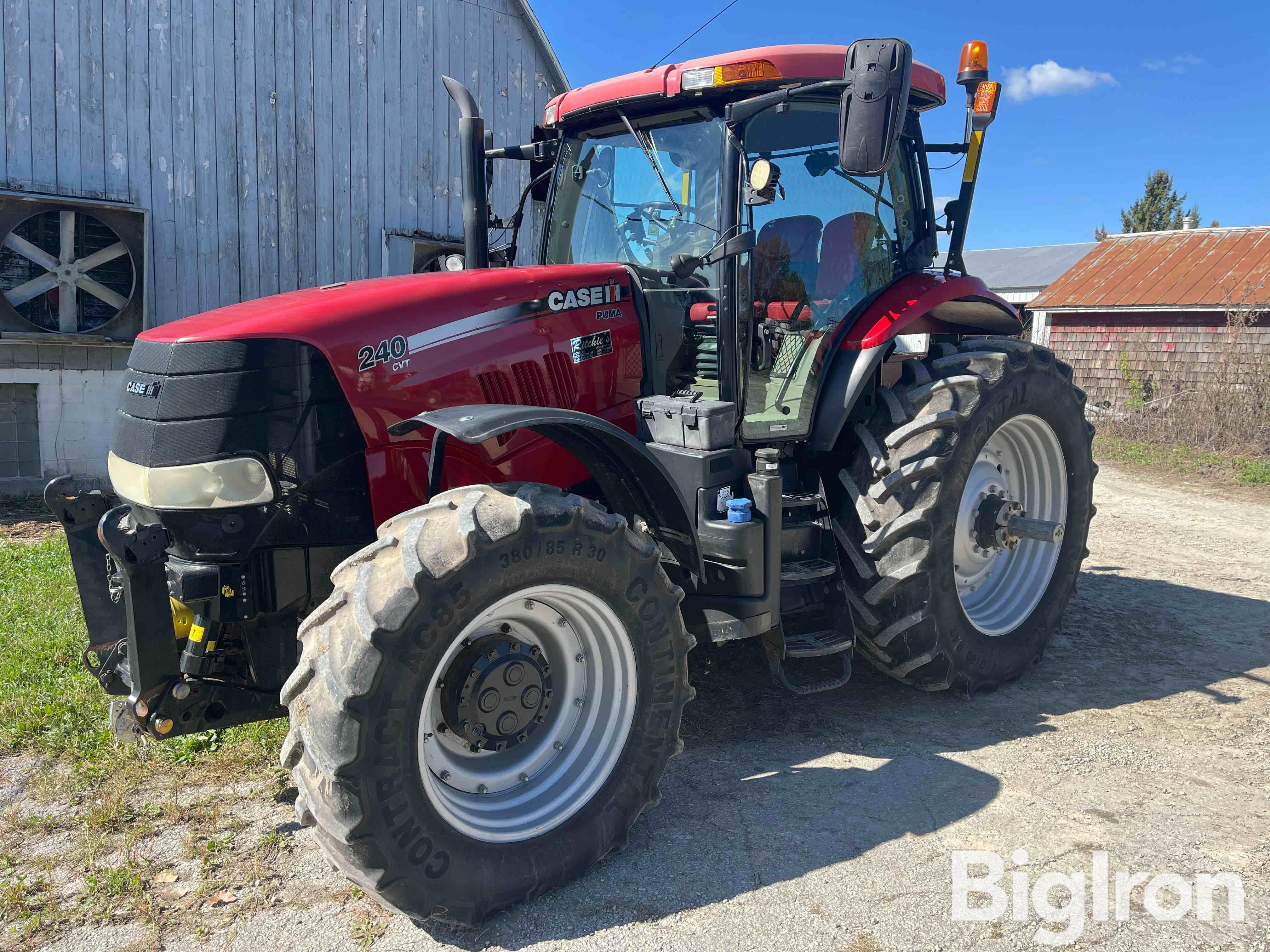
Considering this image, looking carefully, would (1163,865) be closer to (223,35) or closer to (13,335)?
(13,335)

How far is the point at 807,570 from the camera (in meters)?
3.81

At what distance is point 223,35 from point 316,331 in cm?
699

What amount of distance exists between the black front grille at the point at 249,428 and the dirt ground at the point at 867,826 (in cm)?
101

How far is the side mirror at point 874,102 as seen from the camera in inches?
121

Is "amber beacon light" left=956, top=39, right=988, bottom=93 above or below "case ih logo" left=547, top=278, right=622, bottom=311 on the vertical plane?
above

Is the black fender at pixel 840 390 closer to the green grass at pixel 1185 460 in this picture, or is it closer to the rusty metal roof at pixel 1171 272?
the green grass at pixel 1185 460

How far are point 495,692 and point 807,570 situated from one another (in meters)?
1.55

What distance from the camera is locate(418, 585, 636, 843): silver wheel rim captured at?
2.74m

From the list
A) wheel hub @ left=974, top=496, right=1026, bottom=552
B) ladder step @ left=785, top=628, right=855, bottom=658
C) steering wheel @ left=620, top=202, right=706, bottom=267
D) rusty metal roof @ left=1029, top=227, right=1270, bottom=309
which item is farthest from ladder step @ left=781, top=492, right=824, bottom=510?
rusty metal roof @ left=1029, top=227, right=1270, bottom=309

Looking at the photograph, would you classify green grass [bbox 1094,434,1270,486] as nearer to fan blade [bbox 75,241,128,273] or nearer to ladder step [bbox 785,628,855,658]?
ladder step [bbox 785,628,855,658]

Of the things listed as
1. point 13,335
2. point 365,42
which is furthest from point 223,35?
point 13,335

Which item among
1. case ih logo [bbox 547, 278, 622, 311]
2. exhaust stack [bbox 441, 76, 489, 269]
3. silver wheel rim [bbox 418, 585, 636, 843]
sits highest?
exhaust stack [bbox 441, 76, 489, 269]

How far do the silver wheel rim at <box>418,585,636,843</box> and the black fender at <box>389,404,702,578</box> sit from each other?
49cm

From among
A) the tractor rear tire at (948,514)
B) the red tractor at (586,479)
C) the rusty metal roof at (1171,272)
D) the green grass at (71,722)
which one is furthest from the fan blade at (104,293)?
the rusty metal roof at (1171,272)
